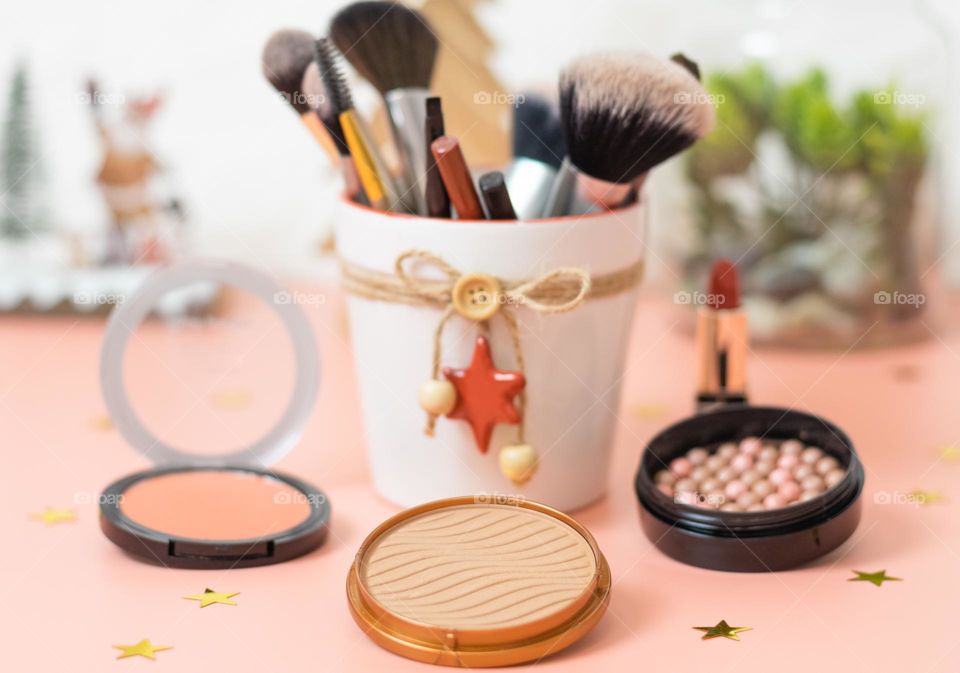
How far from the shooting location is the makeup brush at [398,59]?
2.23ft

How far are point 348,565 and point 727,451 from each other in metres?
0.21

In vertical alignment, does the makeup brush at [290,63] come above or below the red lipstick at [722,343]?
above

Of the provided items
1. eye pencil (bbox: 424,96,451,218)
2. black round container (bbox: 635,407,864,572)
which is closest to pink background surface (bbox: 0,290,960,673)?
black round container (bbox: 635,407,864,572)

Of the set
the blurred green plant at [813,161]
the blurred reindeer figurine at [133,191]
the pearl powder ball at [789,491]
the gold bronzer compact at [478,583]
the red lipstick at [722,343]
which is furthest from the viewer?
the blurred reindeer figurine at [133,191]

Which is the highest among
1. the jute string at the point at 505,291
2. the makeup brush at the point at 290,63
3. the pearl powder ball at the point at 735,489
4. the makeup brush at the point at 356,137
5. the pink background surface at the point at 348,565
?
the makeup brush at the point at 290,63

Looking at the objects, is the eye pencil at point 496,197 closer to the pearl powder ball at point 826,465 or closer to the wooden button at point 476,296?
the wooden button at point 476,296

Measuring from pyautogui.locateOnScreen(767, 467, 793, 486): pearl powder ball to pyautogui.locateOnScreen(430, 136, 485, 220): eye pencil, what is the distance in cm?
20

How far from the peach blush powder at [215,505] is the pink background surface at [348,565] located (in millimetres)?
22

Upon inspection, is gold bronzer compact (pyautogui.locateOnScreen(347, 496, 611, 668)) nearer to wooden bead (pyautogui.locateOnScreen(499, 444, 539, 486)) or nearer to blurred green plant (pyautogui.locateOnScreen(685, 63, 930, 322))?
wooden bead (pyautogui.locateOnScreen(499, 444, 539, 486))

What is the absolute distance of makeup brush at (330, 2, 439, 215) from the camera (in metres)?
0.68

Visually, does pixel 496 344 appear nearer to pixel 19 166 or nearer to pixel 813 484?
pixel 813 484

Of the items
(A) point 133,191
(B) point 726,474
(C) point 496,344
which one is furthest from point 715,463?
(A) point 133,191

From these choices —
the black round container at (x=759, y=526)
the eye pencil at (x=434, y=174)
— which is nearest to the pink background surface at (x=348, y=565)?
the black round container at (x=759, y=526)

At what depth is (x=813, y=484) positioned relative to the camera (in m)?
0.64
